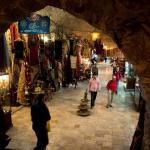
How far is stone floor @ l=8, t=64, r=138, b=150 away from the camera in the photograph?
9.19 meters

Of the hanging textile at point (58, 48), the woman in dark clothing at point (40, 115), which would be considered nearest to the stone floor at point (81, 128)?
the woman in dark clothing at point (40, 115)

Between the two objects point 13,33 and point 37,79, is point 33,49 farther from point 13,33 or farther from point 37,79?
point 37,79

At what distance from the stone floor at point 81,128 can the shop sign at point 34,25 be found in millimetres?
3845

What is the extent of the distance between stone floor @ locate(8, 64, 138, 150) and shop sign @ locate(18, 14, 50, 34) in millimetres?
3845

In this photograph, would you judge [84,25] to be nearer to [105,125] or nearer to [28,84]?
[28,84]

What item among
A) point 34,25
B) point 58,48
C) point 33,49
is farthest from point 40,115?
point 58,48

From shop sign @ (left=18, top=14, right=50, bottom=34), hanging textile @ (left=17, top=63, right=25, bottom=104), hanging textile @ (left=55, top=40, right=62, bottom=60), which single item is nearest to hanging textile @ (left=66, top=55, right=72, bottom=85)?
hanging textile @ (left=55, top=40, right=62, bottom=60)

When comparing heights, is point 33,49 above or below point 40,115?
above

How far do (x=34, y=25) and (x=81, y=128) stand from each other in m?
4.80

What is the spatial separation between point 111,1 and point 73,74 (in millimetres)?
16367

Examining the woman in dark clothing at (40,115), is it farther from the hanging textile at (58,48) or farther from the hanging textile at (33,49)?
the hanging textile at (58,48)

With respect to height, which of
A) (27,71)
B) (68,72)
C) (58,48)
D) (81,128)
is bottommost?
(81,128)

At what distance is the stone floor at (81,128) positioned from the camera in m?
9.19

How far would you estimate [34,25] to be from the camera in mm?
11773
